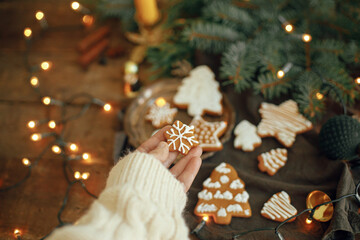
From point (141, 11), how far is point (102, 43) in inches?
15.3

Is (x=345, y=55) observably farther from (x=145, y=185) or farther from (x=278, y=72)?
(x=145, y=185)

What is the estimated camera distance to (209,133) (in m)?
1.28

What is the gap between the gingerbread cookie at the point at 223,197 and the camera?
112 centimetres

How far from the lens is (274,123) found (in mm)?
1339

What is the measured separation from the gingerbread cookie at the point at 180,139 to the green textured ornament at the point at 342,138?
596 mm

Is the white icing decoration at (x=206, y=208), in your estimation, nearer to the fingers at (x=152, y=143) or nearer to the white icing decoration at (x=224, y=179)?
the white icing decoration at (x=224, y=179)

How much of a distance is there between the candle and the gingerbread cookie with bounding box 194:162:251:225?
978 millimetres

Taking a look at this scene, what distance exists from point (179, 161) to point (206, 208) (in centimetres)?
25

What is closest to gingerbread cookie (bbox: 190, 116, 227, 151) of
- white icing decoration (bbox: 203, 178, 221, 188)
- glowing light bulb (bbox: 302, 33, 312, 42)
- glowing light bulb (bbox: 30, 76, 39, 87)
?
white icing decoration (bbox: 203, 178, 221, 188)

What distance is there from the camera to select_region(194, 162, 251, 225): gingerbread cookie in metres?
1.12

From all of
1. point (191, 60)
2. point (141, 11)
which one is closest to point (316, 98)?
point (191, 60)

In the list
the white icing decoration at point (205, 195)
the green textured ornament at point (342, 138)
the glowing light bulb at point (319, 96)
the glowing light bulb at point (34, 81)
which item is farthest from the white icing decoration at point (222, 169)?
the glowing light bulb at point (34, 81)

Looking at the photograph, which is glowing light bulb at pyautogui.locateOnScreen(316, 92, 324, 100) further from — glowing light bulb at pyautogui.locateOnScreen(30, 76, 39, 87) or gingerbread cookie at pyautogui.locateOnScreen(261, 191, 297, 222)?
glowing light bulb at pyautogui.locateOnScreen(30, 76, 39, 87)

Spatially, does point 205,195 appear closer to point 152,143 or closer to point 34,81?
point 152,143
